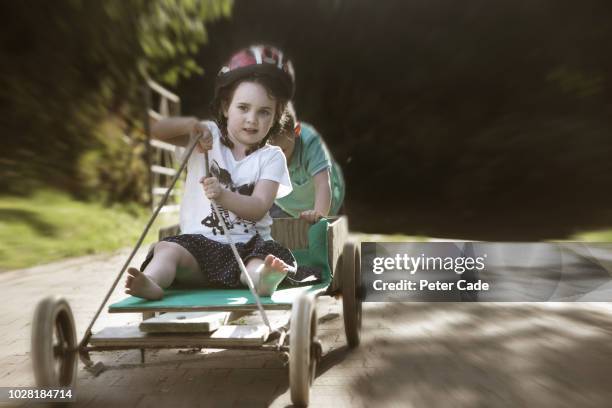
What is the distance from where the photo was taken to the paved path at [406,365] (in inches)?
133

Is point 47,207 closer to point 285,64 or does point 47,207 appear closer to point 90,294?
point 90,294

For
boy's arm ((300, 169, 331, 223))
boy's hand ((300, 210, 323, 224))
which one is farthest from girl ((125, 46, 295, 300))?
boy's arm ((300, 169, 331, 223))

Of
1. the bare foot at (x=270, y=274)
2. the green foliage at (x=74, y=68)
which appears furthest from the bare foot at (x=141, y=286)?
the green foliage at (x=74, y=68)

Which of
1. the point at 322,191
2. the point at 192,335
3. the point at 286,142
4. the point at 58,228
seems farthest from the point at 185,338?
the point at 58,228

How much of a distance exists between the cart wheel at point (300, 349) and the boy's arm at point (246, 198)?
2.26ft

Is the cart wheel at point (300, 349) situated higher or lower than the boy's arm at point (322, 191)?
lower

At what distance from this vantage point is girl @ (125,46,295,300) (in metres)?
3.64

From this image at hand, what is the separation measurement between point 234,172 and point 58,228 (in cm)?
666

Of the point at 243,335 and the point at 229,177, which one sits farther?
the point at 229,177

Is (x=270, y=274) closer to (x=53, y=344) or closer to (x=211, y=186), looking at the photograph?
(x=211, y=186)

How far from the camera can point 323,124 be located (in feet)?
52.1

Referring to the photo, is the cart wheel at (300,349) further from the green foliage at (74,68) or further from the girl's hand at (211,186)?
the green foliage at (74,68)

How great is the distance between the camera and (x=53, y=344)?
3.02 metres

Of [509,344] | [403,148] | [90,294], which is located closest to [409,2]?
[403,148]
